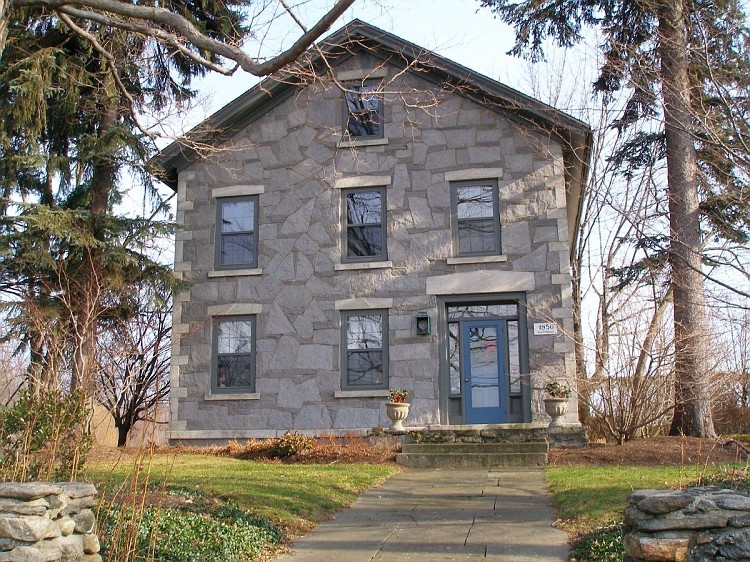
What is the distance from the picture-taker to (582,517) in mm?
7324

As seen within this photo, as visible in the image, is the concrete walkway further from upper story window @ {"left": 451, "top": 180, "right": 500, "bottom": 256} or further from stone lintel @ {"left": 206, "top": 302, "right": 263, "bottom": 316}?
stone lintel @ {"left": 206, "top": 302, "right": 263, "bottom": 316}

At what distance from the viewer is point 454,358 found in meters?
14.5

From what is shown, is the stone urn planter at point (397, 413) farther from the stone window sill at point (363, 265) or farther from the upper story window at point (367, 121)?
the upper story window at point (367, 121)

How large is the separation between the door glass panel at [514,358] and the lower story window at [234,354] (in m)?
4.87

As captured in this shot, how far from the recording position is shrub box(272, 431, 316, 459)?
12.6 m

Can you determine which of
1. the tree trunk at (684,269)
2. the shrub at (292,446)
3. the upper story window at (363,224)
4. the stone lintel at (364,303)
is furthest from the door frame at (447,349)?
the shrub at (292,446)

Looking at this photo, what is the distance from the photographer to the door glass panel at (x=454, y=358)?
47.1 ft

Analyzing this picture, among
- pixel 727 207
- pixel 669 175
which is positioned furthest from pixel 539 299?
pixel 727 207

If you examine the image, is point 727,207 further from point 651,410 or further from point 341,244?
point 341,244

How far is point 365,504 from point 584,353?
765 cm

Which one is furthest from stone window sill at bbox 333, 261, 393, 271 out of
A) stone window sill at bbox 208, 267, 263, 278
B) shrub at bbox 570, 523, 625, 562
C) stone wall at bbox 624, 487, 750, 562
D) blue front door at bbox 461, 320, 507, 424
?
stone wall at bbox 624, 487, 750, 562

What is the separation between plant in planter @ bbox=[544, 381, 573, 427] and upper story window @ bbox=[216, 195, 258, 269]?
20.7 ft

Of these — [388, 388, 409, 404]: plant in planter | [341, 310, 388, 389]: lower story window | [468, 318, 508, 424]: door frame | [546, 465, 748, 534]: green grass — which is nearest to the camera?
[546, 465, 748, 534]: green grass

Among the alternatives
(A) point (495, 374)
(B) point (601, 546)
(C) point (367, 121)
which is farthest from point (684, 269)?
(B) point (601, 546)
